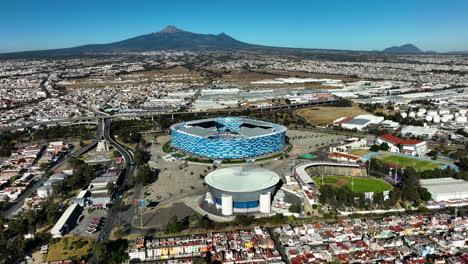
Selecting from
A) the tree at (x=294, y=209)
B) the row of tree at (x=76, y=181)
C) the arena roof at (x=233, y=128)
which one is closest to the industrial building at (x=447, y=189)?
the tree at (x=294, y=209)

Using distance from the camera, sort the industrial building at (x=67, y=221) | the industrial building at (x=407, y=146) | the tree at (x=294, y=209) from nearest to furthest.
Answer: the industrial building at (x=67, y=221) → the tree at (x=294, y=209) → the industrial building at (x=407, y=146)

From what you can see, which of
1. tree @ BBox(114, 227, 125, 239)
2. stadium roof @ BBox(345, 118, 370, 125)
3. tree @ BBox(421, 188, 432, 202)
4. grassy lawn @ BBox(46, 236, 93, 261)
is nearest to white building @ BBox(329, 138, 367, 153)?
stadium roof @ BBox(345, 118, 370, 125)

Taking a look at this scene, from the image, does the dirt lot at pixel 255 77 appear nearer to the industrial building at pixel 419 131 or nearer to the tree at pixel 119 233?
the industrial building at pixel 419 131

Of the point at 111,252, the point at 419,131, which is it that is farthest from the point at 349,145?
the point at 111,252

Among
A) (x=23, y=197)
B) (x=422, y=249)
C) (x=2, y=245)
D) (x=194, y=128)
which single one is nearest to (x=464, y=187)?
(x=422, y=249)

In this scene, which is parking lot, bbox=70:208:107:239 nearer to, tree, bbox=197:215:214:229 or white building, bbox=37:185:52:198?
white building, bbox=37:185:52:198

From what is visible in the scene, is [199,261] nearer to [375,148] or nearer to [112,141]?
[375,148]

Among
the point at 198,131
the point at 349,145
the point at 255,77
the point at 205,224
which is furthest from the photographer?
the point at 255,77
